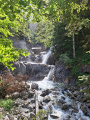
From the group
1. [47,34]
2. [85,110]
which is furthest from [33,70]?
[85,110]

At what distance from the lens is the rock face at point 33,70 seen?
17195mm

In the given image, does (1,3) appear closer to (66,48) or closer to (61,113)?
(61,113)

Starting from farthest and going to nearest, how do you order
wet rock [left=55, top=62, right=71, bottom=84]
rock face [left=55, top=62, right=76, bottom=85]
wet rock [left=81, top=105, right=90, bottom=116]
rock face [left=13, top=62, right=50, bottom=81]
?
rock face [left=13, top=62, right=50, bottom=81] → wet rock [left=55, top=62, right=71, bottom=84] → rock face [left=55, top=62, right=76, bottom=85] → wet rock [left=81, top=105, right=90, bottom=116]

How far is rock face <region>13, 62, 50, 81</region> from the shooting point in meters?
17.2

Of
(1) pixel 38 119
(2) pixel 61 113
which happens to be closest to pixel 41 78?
(2) pixel 61 113

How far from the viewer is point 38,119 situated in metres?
4.89

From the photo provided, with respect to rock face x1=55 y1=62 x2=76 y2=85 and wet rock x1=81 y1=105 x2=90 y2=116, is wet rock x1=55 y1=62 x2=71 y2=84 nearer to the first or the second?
rock face x1=55 y1=62 x2=76 y2=85

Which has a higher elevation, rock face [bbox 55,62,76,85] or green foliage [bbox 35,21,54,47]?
green foliage [bbox 35,21,54,47]

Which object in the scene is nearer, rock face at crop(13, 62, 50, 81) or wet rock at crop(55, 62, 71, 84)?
wet rock at crop(55, 62, 71, 84)

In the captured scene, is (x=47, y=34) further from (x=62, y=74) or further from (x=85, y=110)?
(x=85, y=110)

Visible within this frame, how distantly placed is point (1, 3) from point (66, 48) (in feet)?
46.5

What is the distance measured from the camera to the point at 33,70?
18.5 m

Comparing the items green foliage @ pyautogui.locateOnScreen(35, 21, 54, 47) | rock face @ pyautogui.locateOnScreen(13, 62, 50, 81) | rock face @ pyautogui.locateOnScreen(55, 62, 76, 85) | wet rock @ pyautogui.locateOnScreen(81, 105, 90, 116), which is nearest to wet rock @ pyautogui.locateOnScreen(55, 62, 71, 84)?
rock face @ pyautogui.locateOnScreen(55, 62, 76, 85)

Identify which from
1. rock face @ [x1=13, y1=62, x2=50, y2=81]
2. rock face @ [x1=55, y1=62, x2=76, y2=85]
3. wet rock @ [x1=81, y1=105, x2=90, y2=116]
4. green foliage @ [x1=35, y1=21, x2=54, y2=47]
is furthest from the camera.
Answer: rock face @ [x1=13, y1=62, x2=50, y2=81]
